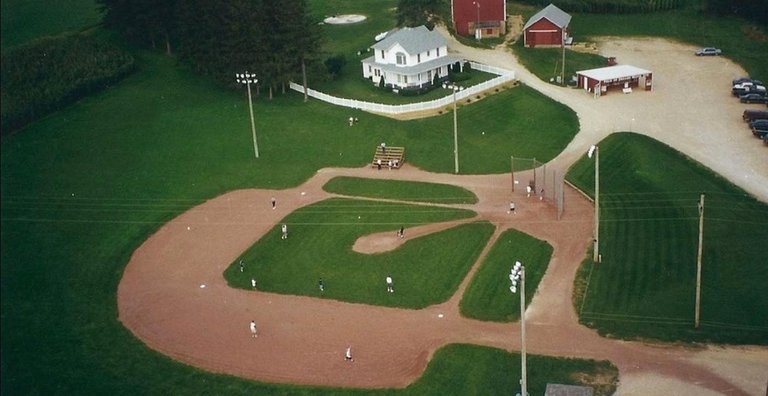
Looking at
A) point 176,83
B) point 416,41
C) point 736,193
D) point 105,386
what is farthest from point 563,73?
point 105,386

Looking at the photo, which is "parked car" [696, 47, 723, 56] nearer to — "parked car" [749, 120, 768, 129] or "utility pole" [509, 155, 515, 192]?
"parked car" [749, 120, 768, 129]

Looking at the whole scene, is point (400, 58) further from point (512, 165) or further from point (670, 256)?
point (670, 256)

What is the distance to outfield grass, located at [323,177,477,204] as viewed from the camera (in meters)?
→ 65.6

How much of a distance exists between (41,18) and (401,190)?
4492 cm

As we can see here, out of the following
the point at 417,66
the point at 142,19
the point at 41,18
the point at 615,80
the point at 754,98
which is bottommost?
the point at 754,98

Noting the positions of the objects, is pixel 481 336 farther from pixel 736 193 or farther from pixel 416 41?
pixel 416 41

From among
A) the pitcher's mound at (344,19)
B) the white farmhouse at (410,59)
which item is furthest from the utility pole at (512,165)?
the pitcher's mound at (344,19)

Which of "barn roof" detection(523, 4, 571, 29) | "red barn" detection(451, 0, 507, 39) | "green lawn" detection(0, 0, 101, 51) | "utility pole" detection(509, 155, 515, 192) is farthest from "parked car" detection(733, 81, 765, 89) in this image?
"green lawn" detection(0, 0, 101, 51)

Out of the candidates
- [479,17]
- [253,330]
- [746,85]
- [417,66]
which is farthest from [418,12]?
[253,330]

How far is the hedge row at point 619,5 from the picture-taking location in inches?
4611

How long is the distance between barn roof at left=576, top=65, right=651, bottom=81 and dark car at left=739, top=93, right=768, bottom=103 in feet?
31.6

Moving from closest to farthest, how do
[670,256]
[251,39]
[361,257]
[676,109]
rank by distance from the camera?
[670,256] < [361,257] < [676,109] < [251,39]

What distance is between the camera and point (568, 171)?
68.6 m

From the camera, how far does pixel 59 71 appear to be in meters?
85.8
